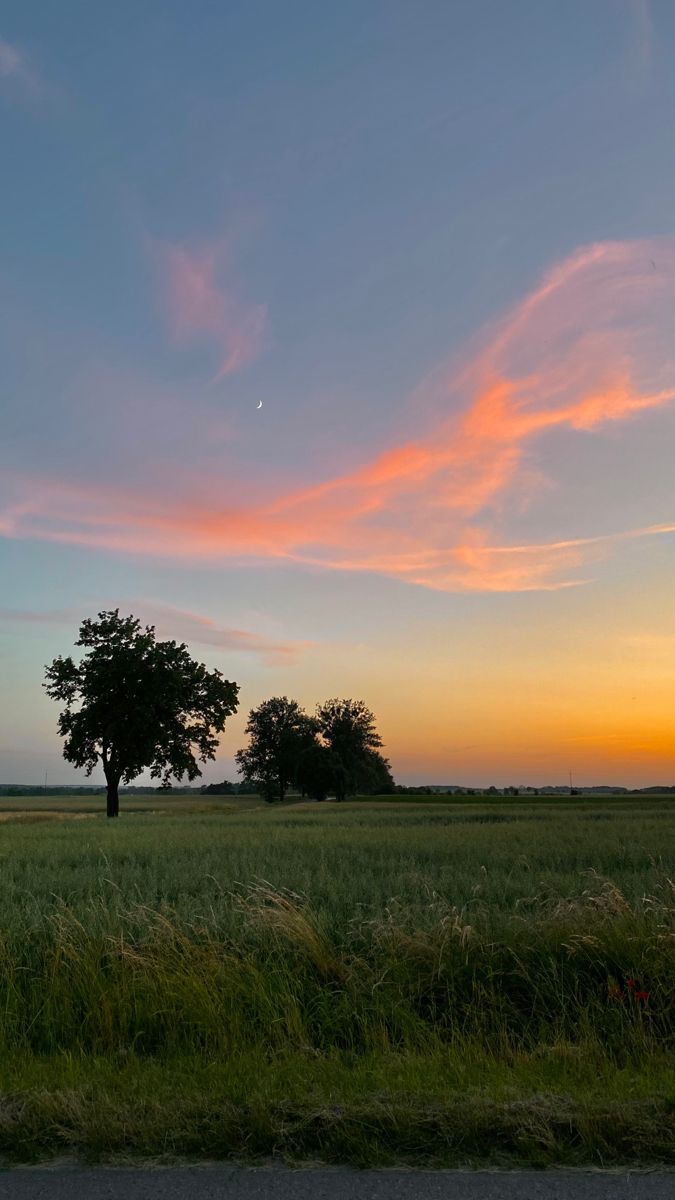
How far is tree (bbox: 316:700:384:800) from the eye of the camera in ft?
395

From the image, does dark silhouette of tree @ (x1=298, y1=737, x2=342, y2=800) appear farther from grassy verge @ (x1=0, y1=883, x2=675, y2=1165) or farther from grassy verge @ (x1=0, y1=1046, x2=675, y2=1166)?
grassy verge @ (x1=0, y1=1046, x2=675, y2=1166)

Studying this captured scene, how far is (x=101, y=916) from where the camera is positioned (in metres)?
9.45

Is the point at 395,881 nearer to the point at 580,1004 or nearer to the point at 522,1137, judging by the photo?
the point at 580,1004

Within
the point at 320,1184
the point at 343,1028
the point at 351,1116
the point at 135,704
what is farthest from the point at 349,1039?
the point at 135,704

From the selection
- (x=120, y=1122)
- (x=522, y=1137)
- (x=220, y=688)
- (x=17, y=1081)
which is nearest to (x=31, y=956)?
(x=17, y=1081)

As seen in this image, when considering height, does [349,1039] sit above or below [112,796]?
above

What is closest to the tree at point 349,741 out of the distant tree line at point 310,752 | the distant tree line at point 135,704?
the distant tree line at point 310,752

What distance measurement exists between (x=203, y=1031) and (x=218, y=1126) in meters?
2.21

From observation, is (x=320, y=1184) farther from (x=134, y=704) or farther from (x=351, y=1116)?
(x=134, y=704)

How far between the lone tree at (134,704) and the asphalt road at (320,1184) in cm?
4857

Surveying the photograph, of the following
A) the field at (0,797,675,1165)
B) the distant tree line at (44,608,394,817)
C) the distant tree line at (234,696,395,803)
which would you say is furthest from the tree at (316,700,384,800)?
the field at (0,797,675,1165)

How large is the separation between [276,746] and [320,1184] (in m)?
125

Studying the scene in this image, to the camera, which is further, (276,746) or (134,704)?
(276,746)

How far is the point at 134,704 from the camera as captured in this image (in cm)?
5212
